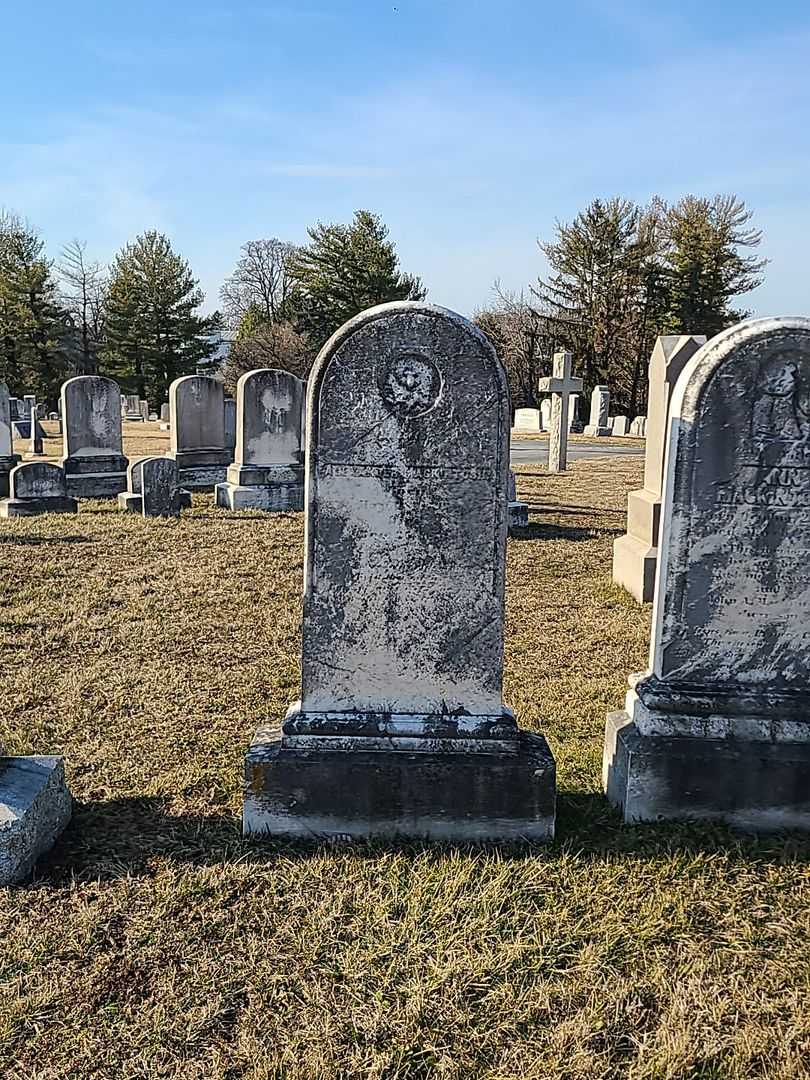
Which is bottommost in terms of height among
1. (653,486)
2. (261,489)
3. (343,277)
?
(261,489)

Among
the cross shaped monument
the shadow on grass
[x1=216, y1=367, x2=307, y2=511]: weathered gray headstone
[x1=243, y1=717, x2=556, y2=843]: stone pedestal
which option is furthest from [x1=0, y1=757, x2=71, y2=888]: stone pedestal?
the cross shaped monument

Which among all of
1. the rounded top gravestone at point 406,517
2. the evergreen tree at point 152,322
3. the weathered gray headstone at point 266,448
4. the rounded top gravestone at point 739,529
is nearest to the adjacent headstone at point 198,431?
the weathered gray headstone at point 266,448

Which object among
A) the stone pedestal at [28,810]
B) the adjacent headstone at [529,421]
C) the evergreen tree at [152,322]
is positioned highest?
the evergreen tree at [152,322]

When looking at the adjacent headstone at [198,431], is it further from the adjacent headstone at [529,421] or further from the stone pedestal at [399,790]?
the adjacent headstone at [529,421]

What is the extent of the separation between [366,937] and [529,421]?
30537 mm

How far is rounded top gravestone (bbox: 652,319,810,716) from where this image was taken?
A: 3246mm

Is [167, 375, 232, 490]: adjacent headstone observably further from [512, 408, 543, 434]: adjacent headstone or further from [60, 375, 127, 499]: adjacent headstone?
[512, 408, 543, 434]: adjacent headstone

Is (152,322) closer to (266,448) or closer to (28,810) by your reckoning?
(266,448)

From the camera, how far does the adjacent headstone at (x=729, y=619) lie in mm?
3291

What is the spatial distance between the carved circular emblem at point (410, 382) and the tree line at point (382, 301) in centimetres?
3250

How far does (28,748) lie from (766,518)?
3613 millimetres

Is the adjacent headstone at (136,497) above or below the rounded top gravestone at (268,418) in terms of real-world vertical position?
below

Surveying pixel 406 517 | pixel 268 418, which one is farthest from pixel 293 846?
pixel 268 418

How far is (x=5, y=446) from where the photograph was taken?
13.0m
